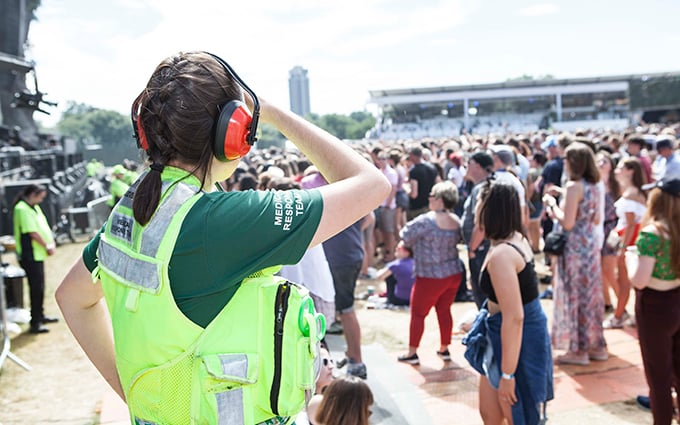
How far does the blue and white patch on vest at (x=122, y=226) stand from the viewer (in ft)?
4.32

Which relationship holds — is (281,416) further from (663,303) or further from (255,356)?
(663,303)

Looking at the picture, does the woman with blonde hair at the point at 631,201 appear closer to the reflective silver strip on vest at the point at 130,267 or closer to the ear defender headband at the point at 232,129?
the ear defender headband at the point at 232,129

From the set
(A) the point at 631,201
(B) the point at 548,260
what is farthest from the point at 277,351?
(B) the point at 548,260

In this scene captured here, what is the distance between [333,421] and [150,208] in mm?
2127

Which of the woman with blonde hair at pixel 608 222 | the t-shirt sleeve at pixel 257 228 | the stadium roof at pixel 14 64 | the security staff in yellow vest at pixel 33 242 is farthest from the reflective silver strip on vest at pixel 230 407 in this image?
the stadium roof at pixel 14 64

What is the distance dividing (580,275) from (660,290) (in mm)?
1801

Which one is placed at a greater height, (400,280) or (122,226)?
(122,226)

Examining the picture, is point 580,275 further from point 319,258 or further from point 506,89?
point 506,89

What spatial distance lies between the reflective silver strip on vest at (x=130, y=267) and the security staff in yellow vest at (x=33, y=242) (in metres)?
6.87

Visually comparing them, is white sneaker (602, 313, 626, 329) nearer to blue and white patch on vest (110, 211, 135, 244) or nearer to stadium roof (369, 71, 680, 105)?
blue and white patch on vest (110, 211, 135, 244)

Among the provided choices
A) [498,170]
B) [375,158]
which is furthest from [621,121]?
[498,170]

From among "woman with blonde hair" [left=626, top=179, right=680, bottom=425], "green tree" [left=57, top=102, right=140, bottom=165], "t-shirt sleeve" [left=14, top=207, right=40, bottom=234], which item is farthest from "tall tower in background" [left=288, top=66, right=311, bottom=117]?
"woman with blonde hair" [left=626, top=179, right=680, bottom=425]

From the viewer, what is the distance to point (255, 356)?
1270 mm

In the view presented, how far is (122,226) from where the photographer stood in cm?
134
